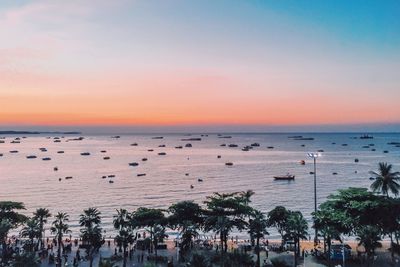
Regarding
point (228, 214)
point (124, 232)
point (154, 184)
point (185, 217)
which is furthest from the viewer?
point (154, 184)

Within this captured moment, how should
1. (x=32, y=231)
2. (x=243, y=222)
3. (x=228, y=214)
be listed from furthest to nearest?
(x=32, y=231), (x=228, y=214), (x=243, y=222)

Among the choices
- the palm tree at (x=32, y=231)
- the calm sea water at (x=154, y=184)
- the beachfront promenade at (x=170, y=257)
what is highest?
the palm tree at (x=32, y=231)

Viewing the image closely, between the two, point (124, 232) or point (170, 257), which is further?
point (170, 257)

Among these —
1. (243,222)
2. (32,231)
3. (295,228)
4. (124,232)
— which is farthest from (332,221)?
(32,231)

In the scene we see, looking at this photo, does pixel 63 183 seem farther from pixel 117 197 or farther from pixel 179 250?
pixel 179 250

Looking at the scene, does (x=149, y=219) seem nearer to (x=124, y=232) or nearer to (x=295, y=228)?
(x=124, y=232)

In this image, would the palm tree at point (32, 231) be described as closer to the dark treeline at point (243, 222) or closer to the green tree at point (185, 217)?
the dark treeline at point (243, 222)

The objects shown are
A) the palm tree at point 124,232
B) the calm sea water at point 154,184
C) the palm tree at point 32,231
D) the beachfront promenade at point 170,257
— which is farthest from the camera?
the calm sea water at point 154,184

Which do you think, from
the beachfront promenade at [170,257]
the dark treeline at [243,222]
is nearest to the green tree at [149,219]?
the dark treeline at [243,222]

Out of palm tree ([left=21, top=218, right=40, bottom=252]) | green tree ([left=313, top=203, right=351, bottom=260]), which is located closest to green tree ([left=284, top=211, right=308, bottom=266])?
green tree ([left=313, top=203, right=351, bottom=260])

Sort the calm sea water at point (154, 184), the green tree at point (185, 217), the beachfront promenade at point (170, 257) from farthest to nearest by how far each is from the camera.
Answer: the calm sea water at point (154, 184) → the green tree at point (185, 217) → the beachfront promenade at point (170, 257)

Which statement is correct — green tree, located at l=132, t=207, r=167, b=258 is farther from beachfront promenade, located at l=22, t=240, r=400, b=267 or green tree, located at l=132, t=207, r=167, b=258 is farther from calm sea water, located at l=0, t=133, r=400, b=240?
calm sea water, located at l=0, t=133, r=400, b=240

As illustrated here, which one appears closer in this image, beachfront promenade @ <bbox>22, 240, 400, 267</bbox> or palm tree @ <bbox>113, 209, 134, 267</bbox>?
palm tree @ <bbox>113, 209, 134, 267</bbox>
